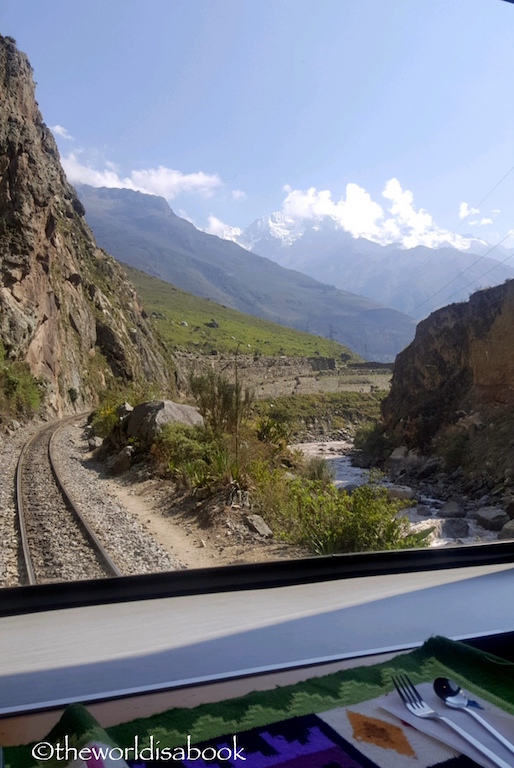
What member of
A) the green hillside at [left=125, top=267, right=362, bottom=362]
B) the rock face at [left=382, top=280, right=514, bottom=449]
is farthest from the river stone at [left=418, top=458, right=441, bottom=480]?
the green hillside at [left=125, top=267, right=362, bottom=362]

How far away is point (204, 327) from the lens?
3584 cm

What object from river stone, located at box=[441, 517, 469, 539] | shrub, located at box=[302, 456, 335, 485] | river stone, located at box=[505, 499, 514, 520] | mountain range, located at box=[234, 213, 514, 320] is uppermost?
mountain range, located at box=[234, 213, 514, 320]

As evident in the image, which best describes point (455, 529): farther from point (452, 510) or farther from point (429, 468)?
→ point (429, 468)

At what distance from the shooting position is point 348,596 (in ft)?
6.86

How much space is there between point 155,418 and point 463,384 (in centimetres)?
671

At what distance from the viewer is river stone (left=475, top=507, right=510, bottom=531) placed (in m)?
6.73

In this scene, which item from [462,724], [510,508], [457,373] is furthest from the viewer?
[457,373]

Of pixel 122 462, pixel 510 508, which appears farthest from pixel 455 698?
pixel 122 462

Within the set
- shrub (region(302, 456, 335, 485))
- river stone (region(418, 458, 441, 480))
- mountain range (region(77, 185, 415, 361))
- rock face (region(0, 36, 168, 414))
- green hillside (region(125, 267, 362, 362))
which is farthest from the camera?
rock face (region(0, 36, 168, 414))

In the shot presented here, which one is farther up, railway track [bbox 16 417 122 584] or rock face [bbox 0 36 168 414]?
rock face [bbox 0 36 168 414]

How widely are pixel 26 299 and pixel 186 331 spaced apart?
22324 millimetres

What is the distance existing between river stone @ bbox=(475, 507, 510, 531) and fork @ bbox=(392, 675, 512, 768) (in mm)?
5938

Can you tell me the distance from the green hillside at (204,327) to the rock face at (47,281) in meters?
5.33

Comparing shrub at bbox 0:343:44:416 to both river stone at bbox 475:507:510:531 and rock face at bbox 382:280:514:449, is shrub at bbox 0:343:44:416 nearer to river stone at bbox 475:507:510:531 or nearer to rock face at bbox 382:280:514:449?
rock face at bbox 382:280:514:449
